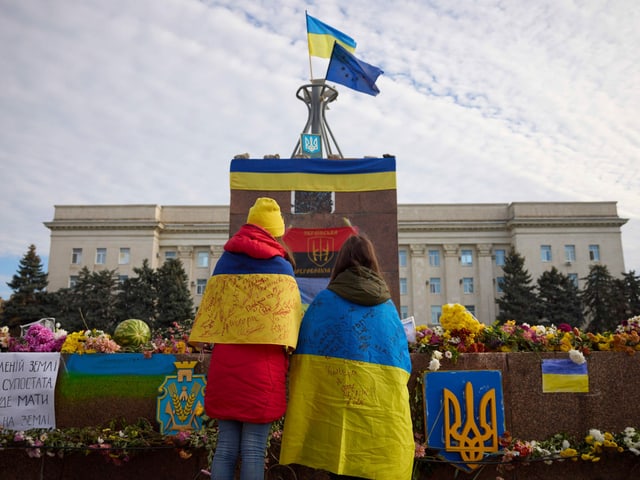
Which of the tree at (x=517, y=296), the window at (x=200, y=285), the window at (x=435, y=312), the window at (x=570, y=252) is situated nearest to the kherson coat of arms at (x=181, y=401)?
the tree at (x=517, y=296)

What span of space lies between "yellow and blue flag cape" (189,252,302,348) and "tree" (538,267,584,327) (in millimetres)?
38553

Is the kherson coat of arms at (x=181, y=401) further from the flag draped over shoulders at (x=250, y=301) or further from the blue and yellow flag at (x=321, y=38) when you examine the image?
the blue and yellow flag at (x=321, y=38)

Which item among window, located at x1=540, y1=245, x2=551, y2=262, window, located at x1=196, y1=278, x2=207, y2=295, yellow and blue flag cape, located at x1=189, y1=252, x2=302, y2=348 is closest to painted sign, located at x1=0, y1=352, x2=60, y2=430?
yellow and blue flag cape, located at x1=189, y1=252, x2=302, y2=348

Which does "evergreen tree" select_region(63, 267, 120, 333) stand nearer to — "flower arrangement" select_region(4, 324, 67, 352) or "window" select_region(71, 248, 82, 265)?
"window" select_region(71, 248, 82, 265)

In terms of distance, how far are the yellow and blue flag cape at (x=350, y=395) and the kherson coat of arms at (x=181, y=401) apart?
122 cm

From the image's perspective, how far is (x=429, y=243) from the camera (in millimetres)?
49562

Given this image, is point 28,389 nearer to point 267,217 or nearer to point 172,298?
point 267,217

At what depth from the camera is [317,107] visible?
10.2 m

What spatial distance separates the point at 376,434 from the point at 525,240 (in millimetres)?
49643

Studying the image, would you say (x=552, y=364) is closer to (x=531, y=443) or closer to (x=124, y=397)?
(x=531, y=443)

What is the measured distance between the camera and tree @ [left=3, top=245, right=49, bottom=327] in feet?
117

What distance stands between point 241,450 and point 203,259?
48.2 m

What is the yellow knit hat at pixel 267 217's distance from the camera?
129 inches

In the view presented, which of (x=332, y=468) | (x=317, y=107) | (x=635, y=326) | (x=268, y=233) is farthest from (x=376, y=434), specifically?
(x=317, y=107)
